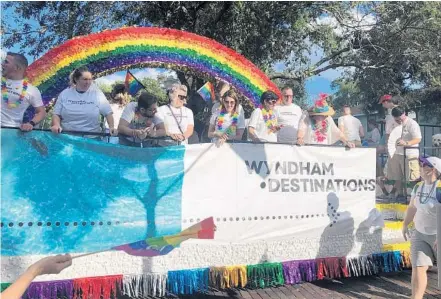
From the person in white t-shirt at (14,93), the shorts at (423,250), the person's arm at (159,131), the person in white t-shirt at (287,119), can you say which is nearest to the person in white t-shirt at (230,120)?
the person in white t-shirt at (287,119)

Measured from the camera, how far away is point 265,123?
17.1 ft

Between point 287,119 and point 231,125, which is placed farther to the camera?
point 287,119

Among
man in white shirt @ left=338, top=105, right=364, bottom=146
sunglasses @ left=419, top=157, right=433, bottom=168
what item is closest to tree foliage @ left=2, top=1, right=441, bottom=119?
man in white shirt @ left=338, top=105, right=364, bottom=146

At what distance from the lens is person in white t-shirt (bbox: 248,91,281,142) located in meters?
5.14

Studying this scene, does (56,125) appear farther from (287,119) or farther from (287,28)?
(287,28)

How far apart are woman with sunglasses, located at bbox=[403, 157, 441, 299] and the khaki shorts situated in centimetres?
269

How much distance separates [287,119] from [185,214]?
2207mm

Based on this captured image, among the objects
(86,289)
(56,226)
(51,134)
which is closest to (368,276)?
(86,289)

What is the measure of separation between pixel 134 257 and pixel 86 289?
0.50 m

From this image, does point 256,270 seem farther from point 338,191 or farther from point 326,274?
point 338,191

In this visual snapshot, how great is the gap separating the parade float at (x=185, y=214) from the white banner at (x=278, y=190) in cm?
1

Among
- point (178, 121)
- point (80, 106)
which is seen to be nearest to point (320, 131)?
point (178, 121)

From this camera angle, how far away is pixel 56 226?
148 inches

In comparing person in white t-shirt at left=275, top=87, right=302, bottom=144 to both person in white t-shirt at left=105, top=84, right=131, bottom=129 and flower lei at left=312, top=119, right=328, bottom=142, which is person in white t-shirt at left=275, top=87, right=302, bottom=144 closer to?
flower lei at left=312, top=119, right=328, bottom=142
